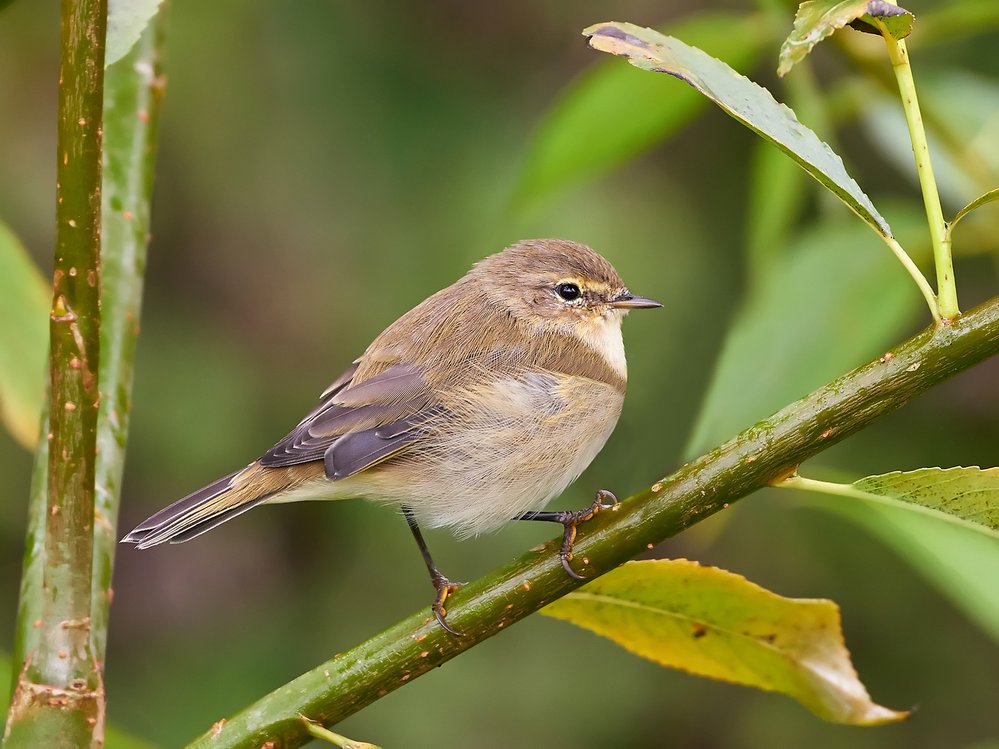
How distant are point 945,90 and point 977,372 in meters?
2.72

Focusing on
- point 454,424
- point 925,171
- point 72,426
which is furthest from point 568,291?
point 72,426

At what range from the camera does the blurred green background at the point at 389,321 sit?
4930mm

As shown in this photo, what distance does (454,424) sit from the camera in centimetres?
250

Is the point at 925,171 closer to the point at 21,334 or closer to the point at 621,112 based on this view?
the point at 621,112

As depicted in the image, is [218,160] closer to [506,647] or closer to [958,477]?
[506,647]

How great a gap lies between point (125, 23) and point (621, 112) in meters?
1.20

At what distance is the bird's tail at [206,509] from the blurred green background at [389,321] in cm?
211

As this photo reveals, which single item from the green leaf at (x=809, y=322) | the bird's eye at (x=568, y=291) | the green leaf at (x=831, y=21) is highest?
the bird's eye at (x=568, y=291)

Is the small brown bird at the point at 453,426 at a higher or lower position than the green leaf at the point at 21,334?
lower

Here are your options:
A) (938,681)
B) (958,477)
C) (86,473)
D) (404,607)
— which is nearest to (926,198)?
(958,477)

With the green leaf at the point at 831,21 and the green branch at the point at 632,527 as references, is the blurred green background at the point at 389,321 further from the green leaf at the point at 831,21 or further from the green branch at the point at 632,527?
the green leaf at the point at 831,21

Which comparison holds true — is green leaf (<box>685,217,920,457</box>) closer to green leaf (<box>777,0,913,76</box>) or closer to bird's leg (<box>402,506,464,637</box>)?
bird's leg (<box>402,506,464,637</box>)

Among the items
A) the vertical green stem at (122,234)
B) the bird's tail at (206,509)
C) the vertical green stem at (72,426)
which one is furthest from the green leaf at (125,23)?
the bird's tail at (206,509)

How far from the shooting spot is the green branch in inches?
51.2
